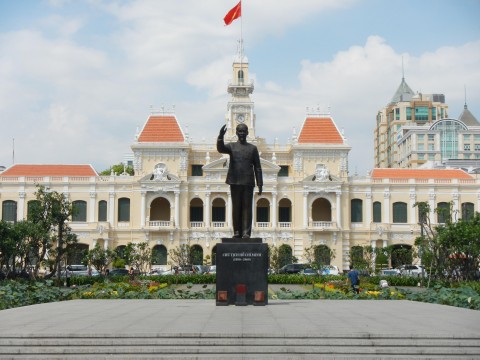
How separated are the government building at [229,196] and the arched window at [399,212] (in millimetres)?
90

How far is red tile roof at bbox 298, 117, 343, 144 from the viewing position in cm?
6625

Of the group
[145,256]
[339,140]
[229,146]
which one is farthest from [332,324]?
[339,140]

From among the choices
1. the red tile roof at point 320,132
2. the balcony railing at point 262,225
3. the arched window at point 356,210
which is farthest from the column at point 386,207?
the balcony railing at point 262,225

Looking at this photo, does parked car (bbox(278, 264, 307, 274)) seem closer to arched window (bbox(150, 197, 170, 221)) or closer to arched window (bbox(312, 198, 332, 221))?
arched window (bbox(312, 198, 332, 221))

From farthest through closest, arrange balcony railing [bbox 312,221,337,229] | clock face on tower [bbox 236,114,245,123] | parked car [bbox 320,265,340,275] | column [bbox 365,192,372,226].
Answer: clock face on tower [bbox 236,114,245,123] < column [bbox 365,192,372,226] < balcony railing [bbox 312,221,337,229] < parked car [bbox 320,265,340,275]

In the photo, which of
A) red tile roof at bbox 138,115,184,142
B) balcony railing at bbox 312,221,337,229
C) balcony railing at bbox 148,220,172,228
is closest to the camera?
balcony railing at bbox 312,221,337,229

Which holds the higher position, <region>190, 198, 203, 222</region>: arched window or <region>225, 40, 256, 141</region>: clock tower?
<region>225, 40, 256, 141</region>: clock tower

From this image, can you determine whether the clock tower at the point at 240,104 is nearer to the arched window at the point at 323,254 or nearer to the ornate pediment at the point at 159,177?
the ornate pediment at the point at 159,177

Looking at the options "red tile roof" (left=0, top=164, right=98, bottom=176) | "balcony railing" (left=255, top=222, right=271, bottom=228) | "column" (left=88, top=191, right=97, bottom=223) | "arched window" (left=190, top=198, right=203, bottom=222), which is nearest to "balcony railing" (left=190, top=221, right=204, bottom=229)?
"arched window" (left=190, top=198, right=203, bottom=222)

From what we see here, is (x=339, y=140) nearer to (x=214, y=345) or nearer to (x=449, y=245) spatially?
(x=449, y=245)

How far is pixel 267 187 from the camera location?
211 feet

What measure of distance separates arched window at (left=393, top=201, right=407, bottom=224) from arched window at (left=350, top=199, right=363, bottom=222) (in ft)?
10.1

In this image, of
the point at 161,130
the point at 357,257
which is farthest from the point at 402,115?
the point at 357,257

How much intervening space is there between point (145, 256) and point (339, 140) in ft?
75.4
